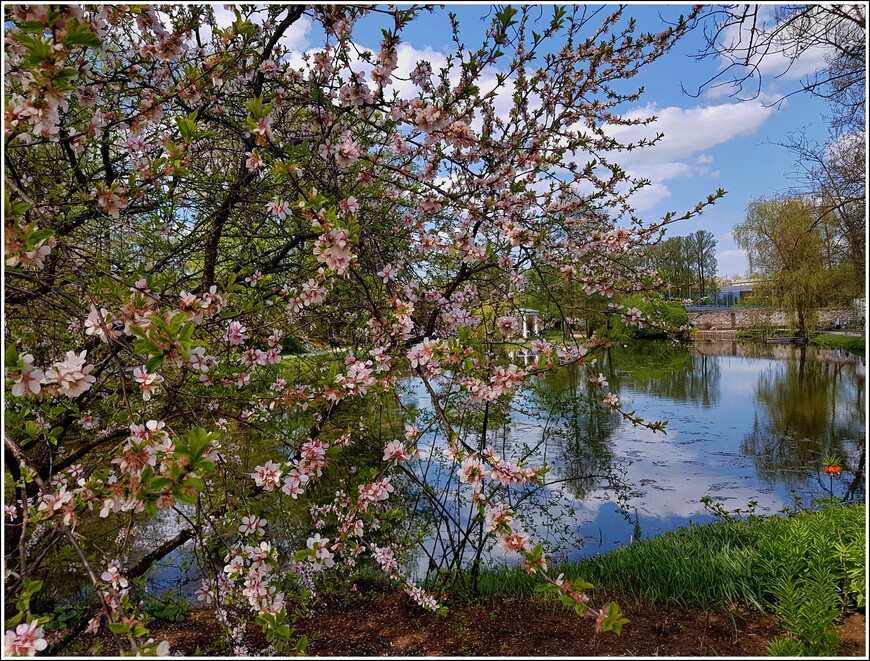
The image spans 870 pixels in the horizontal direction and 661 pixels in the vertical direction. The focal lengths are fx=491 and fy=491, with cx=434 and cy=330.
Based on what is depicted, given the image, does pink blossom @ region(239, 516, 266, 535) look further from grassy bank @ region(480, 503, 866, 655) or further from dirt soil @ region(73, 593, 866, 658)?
grassy bank @ region(480, 503, 866, 655)

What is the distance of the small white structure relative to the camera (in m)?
2.90

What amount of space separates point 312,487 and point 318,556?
3.75 meters

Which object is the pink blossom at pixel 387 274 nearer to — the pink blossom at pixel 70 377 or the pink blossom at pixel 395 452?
the pink blossom at pixel 395 452

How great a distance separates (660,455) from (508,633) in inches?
183

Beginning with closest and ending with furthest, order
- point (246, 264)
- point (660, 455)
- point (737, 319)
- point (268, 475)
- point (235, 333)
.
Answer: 1. point (268, 475)
2. point (235, 333)
3. point (246, 264)
4. point (737, 319)
5. point (660, 455)

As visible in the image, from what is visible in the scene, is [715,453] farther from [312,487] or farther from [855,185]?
[855,185]

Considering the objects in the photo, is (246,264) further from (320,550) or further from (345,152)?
(320,550)

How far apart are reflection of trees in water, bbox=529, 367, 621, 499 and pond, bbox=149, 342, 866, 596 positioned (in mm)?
23

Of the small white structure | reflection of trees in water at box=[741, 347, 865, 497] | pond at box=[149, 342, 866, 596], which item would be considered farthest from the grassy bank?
reflection of trees in water at box=[741, 347, 865, 497]

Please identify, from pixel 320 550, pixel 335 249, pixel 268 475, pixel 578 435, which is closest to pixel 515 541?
pixel 320 550

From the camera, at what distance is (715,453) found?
625 cm

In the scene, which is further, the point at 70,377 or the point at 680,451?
the point at 680,451

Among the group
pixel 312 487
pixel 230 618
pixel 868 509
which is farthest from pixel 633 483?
pixel 868 509

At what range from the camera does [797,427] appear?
648 centimetres
